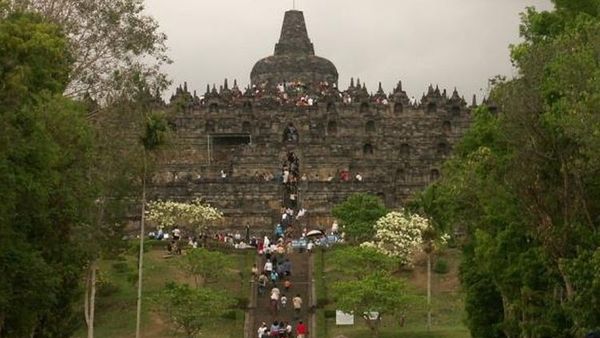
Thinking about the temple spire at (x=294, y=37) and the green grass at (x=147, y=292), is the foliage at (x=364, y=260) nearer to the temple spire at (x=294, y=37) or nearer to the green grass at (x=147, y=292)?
the green grass at (x=147, y=292)

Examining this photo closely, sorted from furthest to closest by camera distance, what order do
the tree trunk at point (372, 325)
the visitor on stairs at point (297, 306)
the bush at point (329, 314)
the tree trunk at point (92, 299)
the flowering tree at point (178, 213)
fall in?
the flowering tree at point (178, 213) → the visitor on stairs at point (297, 306) → the bush at point (329, 314) → the tree trunk at point (372, 325) → the tree trunk at point (92, 299)

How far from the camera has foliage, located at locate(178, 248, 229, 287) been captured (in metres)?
48.8

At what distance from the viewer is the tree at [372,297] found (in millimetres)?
42875

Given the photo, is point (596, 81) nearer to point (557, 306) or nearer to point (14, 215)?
→ point (557, 306)

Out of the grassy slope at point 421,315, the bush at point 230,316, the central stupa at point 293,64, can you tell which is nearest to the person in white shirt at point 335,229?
the grassy slope at point 421,315

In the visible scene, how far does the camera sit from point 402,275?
5481 cm

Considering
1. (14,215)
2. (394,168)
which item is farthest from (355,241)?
(14,215)

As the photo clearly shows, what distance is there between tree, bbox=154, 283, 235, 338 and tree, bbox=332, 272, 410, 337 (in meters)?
4.85

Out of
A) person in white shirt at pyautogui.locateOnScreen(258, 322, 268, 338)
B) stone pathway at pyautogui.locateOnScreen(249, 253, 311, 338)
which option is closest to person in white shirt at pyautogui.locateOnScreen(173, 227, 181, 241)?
stone pathway at pyautogui.locateOnScreen(249, 253, 311, 338)

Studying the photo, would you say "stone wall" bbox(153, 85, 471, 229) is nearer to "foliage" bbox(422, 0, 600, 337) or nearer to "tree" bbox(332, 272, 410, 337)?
"tree" bbox(332, 272, 410, 337)

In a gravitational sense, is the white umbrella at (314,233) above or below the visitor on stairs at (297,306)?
above

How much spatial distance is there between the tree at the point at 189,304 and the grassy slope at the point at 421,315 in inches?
190

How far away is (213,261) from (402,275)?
10566 millimetres

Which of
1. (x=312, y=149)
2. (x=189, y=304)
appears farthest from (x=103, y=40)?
(x=312, y=149)
